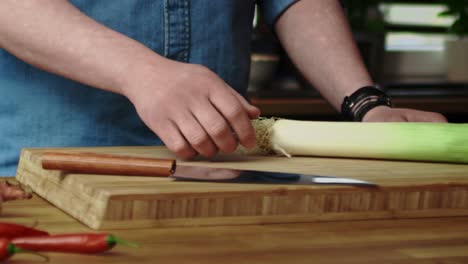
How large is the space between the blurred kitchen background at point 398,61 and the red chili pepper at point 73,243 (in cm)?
226

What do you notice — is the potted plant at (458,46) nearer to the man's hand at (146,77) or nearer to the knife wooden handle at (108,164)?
the man's hand at (146,77)

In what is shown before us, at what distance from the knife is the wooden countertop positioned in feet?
0.18

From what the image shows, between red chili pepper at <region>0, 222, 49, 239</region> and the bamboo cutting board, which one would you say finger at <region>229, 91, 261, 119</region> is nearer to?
the bamboo cutting board

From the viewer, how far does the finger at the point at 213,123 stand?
1.32 m

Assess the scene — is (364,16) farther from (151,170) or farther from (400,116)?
(151,170)

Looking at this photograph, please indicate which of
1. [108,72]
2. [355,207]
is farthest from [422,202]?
[108,72]

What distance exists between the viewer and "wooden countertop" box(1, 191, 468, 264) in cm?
102

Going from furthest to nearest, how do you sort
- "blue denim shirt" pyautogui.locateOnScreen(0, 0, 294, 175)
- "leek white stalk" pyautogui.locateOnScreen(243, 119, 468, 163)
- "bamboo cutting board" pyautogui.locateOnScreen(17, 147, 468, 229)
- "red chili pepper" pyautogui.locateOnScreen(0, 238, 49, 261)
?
"blue denim shirt" pyautogui.locateOnScreen(0, 0, 294, 175) → "leek white stalk" pyautogui.locateOnScreen(243, 119, 468, 163) → "bamboo cutting board" pyautogui.locateOnScreen(17, 147, 468, 229) → "red chili pepper" pyautogui.locateOnScreen(0, 238, 49, 261)

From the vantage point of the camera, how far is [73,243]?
99cm

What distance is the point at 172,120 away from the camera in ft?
4.39

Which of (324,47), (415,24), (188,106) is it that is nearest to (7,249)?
(188,106)

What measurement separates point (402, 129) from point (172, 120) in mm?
371

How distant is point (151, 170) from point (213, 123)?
5.6 inches

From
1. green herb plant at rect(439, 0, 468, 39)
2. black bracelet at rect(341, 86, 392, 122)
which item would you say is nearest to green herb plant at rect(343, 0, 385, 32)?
green herb plant at rect(439, 0, 468, 39)
